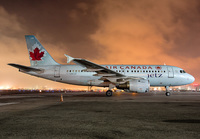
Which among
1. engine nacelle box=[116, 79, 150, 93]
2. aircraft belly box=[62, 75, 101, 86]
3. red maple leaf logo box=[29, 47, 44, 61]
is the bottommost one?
engine nacelle box=[116, 79, 150, 93]

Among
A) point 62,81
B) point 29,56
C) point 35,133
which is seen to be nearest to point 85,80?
point 62,81

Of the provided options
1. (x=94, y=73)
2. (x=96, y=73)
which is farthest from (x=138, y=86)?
(x=94, y=73)

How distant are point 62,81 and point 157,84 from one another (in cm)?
1255

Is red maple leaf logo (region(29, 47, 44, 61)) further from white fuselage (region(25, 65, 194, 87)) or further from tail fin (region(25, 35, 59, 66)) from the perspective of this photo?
white fuselage (region(25, 65, 194, 87))

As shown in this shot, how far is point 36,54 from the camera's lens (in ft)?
70.4

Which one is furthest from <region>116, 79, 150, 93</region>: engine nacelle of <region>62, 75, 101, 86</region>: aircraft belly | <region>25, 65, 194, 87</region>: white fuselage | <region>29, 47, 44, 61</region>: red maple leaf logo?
<region>29, 47, 44, 61</region>: red maple leaf logo

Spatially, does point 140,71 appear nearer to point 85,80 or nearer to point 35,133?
point 85,80

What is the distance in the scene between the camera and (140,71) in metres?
20.4

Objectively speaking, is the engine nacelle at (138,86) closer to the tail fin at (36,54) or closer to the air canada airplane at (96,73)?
the air canada airplane at (96,73)

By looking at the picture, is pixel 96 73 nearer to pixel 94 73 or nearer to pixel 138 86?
pixel 94 73

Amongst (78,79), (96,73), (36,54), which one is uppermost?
(36,54)

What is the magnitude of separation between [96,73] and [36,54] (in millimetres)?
8816

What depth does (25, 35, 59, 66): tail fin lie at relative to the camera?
21406 mm

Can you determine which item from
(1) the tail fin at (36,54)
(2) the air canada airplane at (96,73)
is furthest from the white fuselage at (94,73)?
(1) the tail fin at (36,54)
